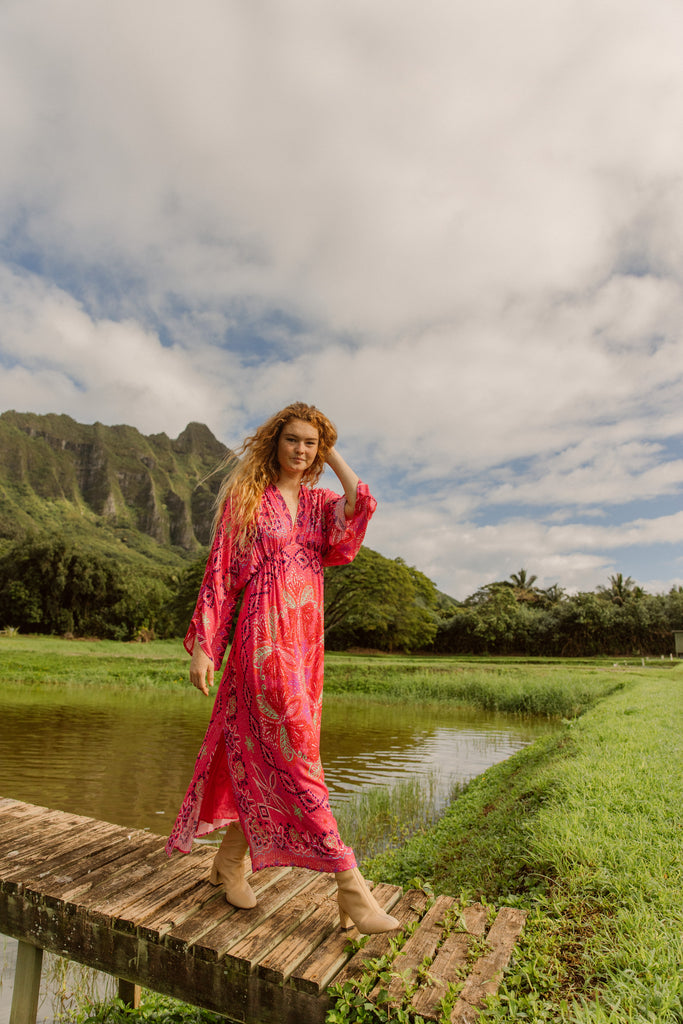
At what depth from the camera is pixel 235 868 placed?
8.00 ft

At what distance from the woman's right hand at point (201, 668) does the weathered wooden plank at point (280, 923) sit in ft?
2.87

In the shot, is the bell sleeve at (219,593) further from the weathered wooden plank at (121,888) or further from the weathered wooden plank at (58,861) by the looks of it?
the weathered wooden plank at (58,861)

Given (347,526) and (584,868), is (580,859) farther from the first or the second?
(347,526)

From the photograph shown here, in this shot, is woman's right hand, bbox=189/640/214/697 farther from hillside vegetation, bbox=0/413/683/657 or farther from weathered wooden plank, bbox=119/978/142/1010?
weathered wooden plank, bbox=119/978/142/1010

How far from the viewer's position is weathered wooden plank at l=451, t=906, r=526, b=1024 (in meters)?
1.78

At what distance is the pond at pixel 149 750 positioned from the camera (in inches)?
245

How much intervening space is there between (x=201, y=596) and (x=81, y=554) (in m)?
41.8

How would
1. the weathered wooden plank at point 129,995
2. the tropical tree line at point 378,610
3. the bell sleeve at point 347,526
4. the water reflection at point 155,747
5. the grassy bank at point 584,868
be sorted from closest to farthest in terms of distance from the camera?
the grassy bank at point 584,868
the bell sleeve at point 347,526
the weathered wooden plank at point 129,995
the water reflection at point 155,747
the tropical tree line at point 378,610

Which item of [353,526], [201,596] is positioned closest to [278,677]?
[201,596]

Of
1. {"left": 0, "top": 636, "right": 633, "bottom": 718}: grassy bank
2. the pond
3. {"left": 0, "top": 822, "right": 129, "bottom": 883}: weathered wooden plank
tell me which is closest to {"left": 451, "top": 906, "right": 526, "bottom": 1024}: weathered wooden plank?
{"left": 0, "top": 822, "right": 129, "bottom": 883}: weathered wooden plank

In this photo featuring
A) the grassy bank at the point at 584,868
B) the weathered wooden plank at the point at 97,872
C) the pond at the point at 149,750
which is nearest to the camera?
the grassy bank at the point at 584,868

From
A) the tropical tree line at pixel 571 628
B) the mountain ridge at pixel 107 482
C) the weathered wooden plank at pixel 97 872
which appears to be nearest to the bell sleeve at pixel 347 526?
the weathered wooden plank at pixel 97 872

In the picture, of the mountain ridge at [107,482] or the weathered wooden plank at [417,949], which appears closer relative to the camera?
the weathered wooden plank at [417,949]

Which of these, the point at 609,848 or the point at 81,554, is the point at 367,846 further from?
the point at 81,554
